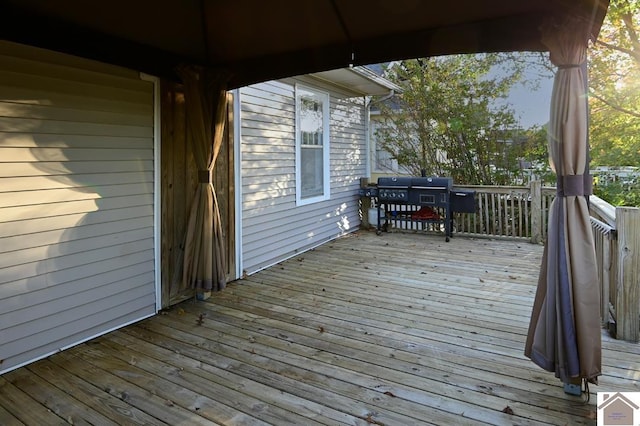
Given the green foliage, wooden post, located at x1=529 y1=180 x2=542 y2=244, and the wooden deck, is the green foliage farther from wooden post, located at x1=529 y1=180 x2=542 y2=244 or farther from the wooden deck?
the wooden deck

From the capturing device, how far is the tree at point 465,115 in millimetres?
7676

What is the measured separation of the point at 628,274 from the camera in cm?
289

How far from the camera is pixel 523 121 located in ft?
25.0

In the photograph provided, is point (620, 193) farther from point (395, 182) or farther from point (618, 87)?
point (395, 182)

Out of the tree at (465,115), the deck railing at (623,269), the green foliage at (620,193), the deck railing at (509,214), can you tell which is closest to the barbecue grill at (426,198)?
the deck railing at (509,214)

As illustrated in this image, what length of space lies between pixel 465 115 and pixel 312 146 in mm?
3339

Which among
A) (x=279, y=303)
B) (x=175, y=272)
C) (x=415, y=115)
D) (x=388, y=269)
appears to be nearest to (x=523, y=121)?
(x=415, y=115)

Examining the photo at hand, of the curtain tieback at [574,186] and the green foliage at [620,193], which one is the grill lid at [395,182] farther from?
the curtain tieback at [574,186]

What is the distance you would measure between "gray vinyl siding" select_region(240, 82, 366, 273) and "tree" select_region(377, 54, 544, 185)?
6.28ft

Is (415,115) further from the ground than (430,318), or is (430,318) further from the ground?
(415,115)

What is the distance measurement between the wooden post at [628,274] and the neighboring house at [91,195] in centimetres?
365

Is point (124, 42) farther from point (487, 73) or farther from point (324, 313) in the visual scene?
point (487, 73)

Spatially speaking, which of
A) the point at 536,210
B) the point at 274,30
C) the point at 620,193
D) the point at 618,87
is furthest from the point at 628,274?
the point at 618,87

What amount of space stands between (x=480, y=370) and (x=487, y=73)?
6.79 meters
